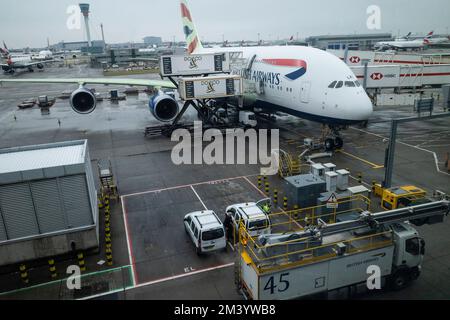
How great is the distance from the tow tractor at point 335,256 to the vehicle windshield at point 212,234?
2.54 meters

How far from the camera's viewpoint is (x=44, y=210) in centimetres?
1459

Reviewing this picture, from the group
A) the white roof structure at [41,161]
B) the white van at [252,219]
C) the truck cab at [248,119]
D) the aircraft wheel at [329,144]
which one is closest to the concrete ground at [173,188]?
the aircraft wheel at [329,144]

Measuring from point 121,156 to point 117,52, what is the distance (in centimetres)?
11830

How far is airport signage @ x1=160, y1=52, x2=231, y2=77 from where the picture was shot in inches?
1219

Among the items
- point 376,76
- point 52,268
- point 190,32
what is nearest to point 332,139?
point 376,76

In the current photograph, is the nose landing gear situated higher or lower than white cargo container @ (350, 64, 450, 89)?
lower

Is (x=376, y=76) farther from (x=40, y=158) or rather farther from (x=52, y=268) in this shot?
(x=52, y=268)

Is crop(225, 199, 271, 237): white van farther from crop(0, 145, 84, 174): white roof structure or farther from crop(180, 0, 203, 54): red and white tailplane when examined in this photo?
crop(180, 0, 203, 54): red and white tailplane

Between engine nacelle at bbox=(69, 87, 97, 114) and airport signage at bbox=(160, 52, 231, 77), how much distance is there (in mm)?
9870

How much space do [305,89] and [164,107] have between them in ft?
43.8

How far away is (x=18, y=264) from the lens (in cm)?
1466

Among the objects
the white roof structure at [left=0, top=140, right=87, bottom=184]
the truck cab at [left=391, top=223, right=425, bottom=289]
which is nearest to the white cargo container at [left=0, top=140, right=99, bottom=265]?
the white roof structure at [left=0, top=140, right=87, bottom=184]

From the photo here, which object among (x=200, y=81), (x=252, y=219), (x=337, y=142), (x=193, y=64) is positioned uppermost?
(x=193, y=64)

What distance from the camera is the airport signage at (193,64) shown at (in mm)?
30969
